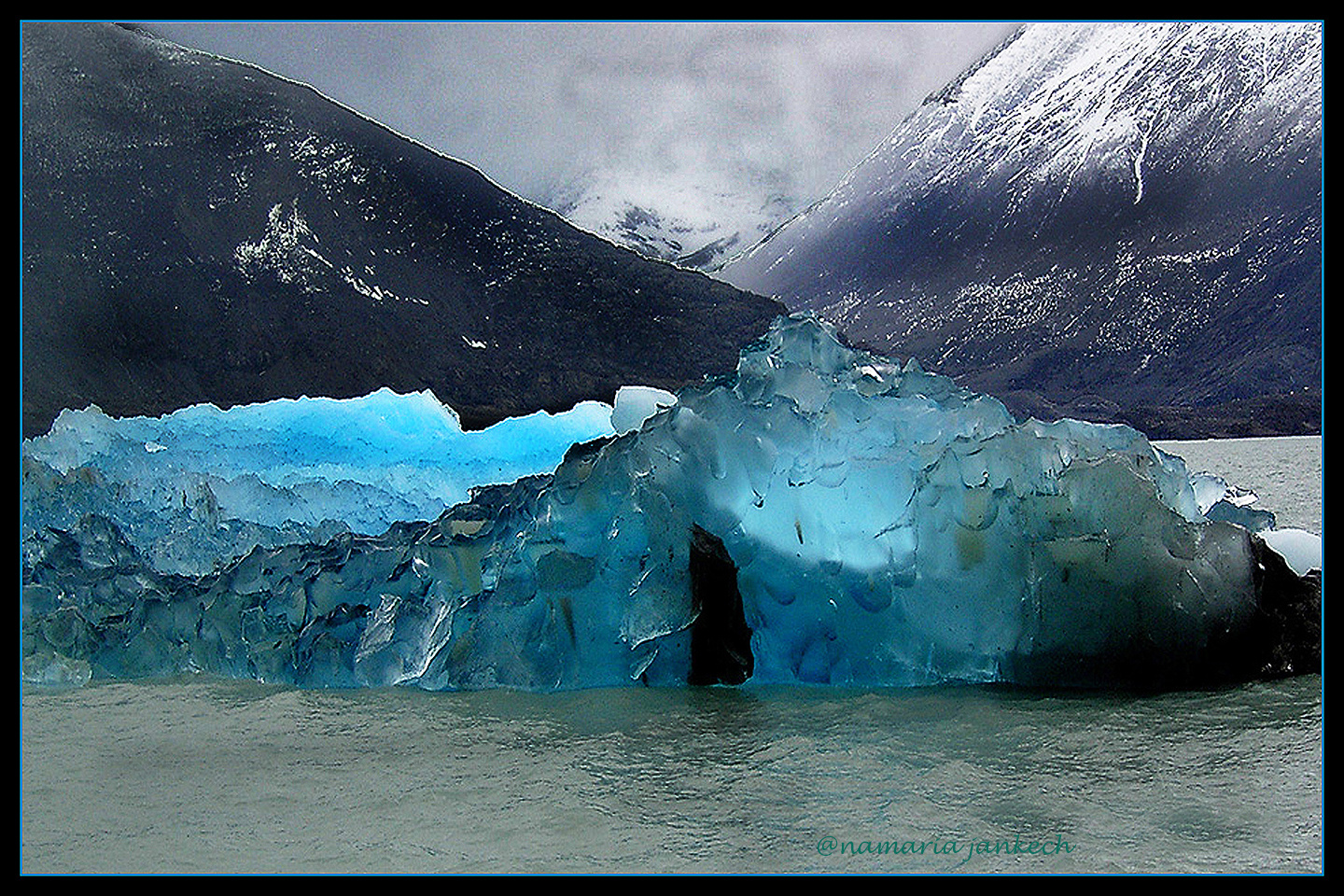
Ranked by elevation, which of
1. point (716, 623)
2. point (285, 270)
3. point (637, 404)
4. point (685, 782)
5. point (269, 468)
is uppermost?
point (285, 270)

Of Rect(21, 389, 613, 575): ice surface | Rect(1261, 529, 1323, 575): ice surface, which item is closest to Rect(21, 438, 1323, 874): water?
Rect(1261, 529, 1323, 575): ice surface

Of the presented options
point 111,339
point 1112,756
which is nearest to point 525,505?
point 1112,756

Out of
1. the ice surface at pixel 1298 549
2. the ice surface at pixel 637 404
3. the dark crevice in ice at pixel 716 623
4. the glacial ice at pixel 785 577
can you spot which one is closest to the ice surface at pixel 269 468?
the ice surface at pixel 637 404

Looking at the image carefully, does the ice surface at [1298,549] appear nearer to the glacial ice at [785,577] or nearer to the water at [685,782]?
the glacial ice at [785,577]

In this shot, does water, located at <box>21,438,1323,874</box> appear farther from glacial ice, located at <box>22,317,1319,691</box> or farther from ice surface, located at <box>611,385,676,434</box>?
ice surface, located at <box>611,385,676,434</box>

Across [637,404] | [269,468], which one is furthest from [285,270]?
[637,404]

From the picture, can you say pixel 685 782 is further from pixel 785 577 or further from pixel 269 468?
pixel 269 468
